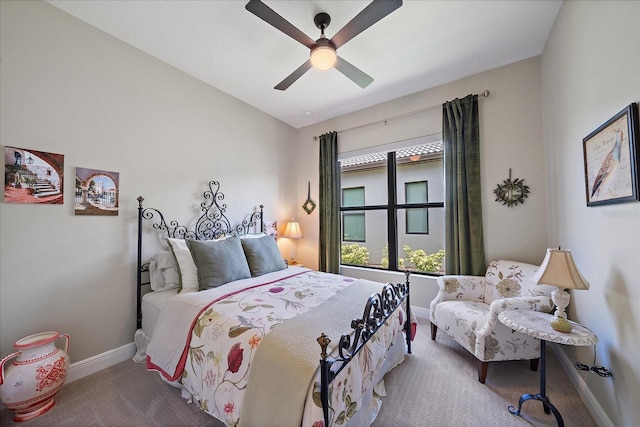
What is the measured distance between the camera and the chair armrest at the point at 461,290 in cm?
246

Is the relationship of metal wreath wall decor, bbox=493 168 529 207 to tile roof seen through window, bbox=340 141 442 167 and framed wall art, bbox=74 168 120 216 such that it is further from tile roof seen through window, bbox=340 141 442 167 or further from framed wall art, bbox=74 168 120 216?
framed wall art, bbox=74 168 120 216

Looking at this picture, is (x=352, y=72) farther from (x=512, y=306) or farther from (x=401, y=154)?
(x=512, y=306)

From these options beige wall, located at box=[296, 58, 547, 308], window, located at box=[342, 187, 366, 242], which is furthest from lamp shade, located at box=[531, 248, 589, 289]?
window, located at box=[342, 187, 366, 242]

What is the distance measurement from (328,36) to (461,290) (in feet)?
9.43

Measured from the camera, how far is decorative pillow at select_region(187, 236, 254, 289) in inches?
85.0

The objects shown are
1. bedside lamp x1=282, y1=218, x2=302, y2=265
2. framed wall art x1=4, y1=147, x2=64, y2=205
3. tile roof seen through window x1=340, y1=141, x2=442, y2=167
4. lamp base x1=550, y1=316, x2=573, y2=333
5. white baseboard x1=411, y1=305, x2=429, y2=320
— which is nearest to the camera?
lamp base x1=550, y1=316, x2=573, y2=333

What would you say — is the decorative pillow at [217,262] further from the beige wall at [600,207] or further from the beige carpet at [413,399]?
the beige wall at [600,207]

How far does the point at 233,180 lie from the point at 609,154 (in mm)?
3478

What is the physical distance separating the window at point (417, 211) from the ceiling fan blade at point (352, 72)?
1781 millimetres

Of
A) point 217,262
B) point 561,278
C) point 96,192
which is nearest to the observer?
point 561,278

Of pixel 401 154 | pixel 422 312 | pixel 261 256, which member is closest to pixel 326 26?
pixel 401 154

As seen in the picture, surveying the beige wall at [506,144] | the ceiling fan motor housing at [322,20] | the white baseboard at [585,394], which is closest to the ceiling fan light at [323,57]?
the ceiling fan motor housing at [322,20]

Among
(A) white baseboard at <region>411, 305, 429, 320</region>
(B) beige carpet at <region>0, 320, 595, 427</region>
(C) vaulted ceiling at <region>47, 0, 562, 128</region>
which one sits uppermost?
(C) vaulted ceiling at <region>47, 0, 562, 128</region>

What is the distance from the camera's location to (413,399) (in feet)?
5.56
